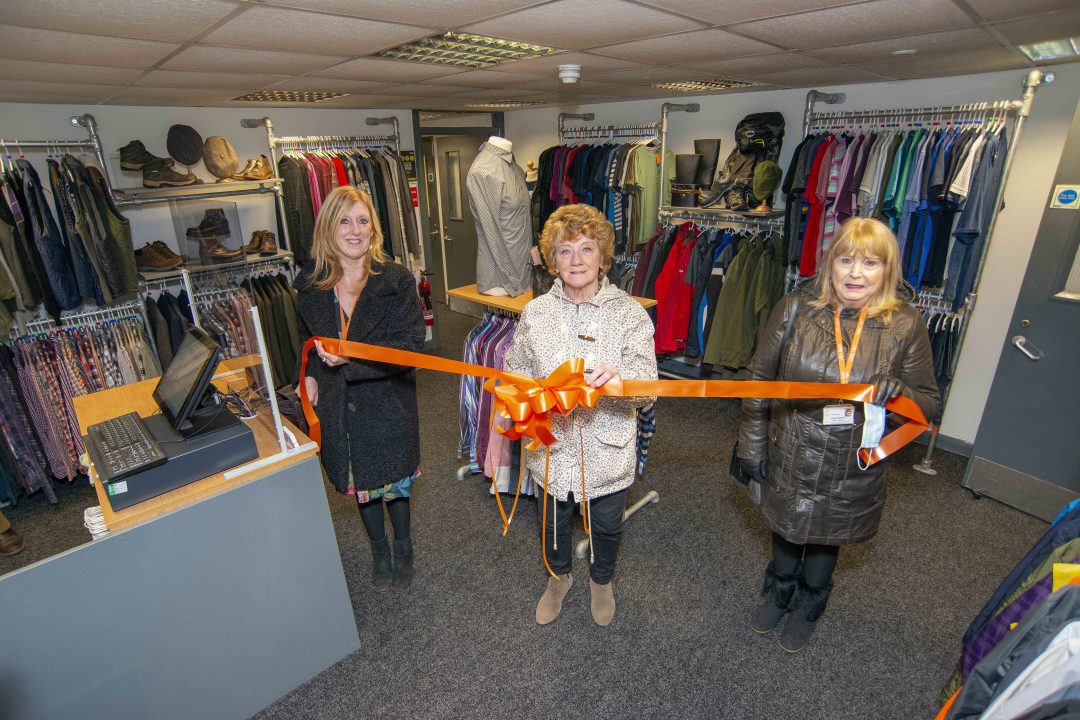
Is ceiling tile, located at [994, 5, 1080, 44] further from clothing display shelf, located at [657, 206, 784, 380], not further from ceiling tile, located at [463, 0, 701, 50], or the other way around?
clothing display shelf, located at [657, 206, 784, 380]

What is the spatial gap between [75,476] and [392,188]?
2.96 meters

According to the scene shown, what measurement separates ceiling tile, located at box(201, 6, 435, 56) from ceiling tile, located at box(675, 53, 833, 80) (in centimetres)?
153

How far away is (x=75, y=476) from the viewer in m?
3.33

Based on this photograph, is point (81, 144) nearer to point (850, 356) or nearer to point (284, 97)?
point (284, 97)

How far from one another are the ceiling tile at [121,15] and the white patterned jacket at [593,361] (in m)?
1.27

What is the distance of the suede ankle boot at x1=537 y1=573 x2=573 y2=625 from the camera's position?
90.0 inches

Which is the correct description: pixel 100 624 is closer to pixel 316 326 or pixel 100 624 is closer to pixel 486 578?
pixel 316 326

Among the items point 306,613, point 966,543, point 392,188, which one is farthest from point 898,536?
point 392,188

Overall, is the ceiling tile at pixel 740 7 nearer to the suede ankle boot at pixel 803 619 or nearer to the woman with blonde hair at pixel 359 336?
the woman with blonde hair at pixel 359 336

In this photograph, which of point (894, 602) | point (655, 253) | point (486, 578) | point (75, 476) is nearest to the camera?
point (894, 602)

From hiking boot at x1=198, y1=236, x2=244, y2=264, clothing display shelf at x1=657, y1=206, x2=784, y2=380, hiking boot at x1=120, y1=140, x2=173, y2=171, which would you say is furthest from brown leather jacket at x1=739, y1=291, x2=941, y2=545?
hiking boot at x1=120, y1=140, x2=173, y2=171

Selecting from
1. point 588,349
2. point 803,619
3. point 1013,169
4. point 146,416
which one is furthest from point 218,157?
point 1013,169

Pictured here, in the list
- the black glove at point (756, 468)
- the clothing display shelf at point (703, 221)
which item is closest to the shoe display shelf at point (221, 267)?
the clothing display shelf at point (703, 221)

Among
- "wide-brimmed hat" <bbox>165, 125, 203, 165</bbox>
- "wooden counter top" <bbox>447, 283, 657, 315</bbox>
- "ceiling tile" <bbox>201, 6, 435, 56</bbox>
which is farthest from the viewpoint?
"wide-brimmed hat" <bbox>165, 125, 203, 165</bbox>
